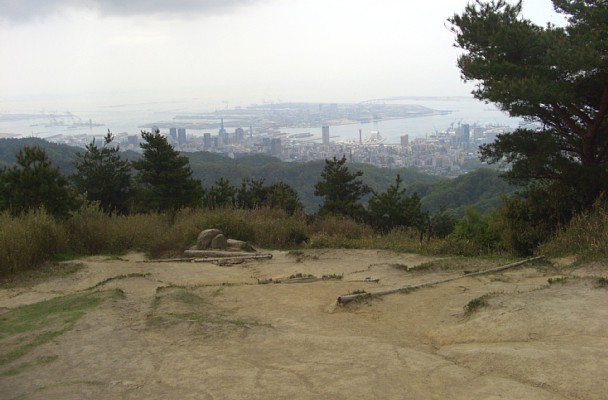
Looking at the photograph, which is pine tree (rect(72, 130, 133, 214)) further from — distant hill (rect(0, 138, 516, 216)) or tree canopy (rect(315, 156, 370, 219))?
tree canopy (rect(315, 156, 370, 219))

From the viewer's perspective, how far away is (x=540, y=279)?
235 inches

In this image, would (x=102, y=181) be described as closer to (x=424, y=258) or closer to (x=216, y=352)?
(x=424, y=258)

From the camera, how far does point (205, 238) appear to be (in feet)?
34.1

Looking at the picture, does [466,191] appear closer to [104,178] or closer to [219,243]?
[104,178]

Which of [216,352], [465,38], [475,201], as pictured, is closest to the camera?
[216,352]

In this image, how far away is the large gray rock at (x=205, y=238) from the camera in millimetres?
10320

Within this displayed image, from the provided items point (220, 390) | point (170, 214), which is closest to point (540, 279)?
point (220, 390)

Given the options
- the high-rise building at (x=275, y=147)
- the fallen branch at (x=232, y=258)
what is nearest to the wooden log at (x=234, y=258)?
the fallen branch at (x=232, y=258)

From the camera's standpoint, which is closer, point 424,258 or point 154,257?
point 424,258

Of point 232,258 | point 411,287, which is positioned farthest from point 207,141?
point 411,287

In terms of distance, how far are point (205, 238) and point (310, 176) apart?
48.6 m

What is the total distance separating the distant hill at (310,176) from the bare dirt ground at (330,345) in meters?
32.4

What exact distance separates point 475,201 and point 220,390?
41934 mm

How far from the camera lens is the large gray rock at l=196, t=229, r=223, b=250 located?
10.3 meters
